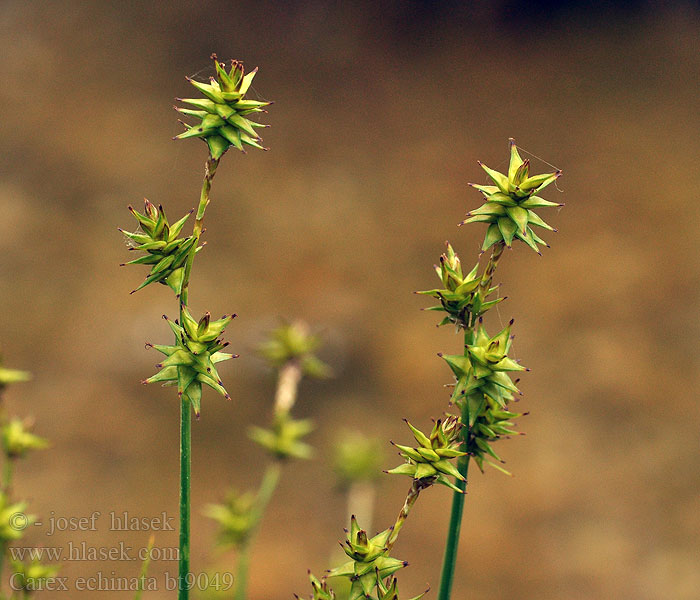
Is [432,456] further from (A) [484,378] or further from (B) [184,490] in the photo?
(B) [184,490]

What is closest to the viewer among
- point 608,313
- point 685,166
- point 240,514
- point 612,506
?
point 240,514

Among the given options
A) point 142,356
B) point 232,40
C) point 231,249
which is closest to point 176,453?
point 142,356

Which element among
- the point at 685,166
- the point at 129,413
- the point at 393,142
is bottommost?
the point at 129,413

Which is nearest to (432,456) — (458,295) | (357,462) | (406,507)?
(406,507)

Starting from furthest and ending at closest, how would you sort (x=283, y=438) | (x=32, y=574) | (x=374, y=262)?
1. (x=374, y=262)
2. (x=283, y=438)
3. (x=32, y=574)

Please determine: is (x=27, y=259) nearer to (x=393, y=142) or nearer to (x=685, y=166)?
(x=393, y=142)

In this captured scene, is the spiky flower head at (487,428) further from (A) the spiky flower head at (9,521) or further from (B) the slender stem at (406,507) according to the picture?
(A) the spiky flower head at (9,521)

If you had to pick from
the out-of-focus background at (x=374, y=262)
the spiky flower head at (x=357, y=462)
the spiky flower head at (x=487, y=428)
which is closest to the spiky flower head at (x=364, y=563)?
the spiky flower head at (x=487, y=428)
